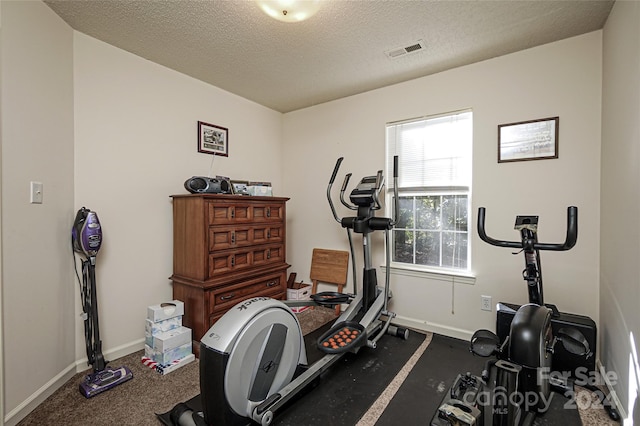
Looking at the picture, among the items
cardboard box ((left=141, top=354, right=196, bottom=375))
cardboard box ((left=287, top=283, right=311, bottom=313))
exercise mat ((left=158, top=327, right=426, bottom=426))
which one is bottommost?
exercise mat ((left=158, top=327, right=426, bottom=426))

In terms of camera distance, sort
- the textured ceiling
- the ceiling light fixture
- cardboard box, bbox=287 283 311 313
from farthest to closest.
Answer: cardboard box, bbox=287 283 311 313, the textured ceiling, the ceiling light fixture

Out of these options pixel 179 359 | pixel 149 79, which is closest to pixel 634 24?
pixel 149 79

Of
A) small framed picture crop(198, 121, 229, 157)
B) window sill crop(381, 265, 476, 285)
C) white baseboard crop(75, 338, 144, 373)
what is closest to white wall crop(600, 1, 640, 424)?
window sill crop(381, 265, 476, 285)

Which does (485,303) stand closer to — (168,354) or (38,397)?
(168,354)

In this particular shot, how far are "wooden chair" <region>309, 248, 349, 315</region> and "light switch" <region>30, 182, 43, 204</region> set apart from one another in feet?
8.72

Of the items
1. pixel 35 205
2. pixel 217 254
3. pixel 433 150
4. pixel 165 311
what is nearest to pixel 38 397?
pixel 165 311

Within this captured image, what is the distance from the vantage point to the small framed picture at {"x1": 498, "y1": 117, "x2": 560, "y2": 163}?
240cm

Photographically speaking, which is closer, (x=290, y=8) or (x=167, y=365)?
(x=290, y=8)

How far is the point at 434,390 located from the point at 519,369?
0.73m

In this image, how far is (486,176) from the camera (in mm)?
2691

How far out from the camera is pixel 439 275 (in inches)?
115

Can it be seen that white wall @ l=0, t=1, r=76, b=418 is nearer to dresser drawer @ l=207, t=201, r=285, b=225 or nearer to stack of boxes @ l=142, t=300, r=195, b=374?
stack of boxes @ l=142, t=300, r=195, b=374

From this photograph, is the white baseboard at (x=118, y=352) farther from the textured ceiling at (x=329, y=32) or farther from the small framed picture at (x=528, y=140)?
the small framed picture at (x=528, y=140)

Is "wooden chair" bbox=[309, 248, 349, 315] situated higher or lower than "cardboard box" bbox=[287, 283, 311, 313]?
higher
